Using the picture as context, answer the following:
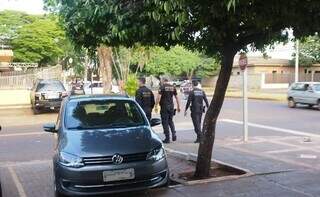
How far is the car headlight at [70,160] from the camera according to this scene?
725cm

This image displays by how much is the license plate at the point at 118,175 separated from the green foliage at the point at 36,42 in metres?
45.7

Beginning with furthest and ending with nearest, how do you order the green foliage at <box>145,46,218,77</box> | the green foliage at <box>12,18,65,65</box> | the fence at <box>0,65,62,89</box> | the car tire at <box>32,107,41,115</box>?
the green foliage at <box>145,46,218,77</box>, the green foliage at <box>12,18,65,65</box>, the fence at <box>0,65,62,89</box>, the car tire at <box>32,107,41,115</box>

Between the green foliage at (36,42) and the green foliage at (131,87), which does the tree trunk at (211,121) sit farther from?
the green foliage at (36,42)

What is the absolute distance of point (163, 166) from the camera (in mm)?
7664

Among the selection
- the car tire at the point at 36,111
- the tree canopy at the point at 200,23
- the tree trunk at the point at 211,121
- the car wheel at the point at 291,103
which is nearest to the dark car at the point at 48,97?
the car tire at the point at 36,111

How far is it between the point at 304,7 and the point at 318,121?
578 inches

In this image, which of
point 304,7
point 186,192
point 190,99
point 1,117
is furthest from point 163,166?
point 1,117

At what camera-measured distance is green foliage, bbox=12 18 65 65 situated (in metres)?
51.8

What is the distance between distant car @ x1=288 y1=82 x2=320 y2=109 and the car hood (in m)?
20.6

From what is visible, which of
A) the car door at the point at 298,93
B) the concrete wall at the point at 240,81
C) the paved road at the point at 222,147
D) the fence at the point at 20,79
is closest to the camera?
the paved road at the point at 222,147

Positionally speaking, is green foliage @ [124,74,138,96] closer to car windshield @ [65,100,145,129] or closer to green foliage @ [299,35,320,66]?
car windshield @ [65,100,145,129]

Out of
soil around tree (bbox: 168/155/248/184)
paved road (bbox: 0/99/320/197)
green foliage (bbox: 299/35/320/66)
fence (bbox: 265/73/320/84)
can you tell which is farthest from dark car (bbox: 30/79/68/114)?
green foliage (bbox: 299/35/320/66)

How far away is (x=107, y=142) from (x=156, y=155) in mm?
738

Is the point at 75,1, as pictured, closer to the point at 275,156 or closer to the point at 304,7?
the point at 304,7
